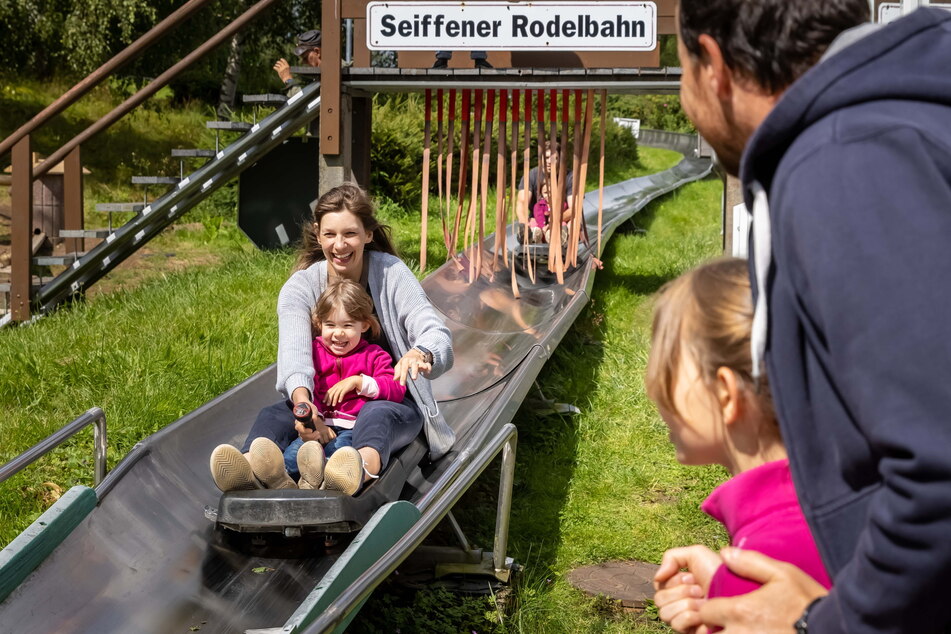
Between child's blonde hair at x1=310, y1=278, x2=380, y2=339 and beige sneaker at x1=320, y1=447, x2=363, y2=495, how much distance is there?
0.67 metres

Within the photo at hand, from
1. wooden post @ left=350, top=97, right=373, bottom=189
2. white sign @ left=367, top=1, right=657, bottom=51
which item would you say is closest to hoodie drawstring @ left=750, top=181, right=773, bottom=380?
white sign @ left=367, top=1, right=657, bottom=51

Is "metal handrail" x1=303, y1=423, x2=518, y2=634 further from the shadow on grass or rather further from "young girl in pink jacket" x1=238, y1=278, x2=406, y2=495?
the shadow on grass

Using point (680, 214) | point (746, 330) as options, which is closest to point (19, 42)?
point (680, 214)

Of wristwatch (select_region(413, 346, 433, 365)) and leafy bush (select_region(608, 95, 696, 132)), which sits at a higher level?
wristwatch (select_region(413, 346, 433, 365))

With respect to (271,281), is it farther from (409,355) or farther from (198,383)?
(409,355)

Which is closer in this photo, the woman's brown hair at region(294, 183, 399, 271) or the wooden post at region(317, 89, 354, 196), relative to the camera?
the woman's brown hair at region(294, 183, 399, 271)

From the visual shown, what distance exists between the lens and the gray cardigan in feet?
13.5

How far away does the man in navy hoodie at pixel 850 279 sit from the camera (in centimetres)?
110

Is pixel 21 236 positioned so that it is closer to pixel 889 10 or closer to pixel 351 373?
pixel 351 373

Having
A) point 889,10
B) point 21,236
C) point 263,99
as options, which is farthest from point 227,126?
point 889,10

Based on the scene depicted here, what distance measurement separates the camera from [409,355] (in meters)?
4.00

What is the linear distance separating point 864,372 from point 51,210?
10571 mm

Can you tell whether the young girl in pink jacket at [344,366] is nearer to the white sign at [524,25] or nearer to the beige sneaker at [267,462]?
the beige sneaker at [267,462]

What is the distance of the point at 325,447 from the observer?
13.5 feet
